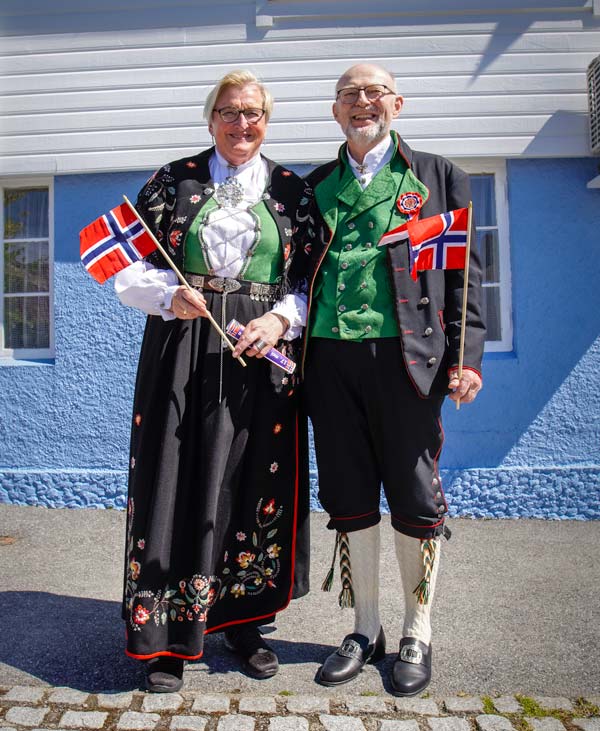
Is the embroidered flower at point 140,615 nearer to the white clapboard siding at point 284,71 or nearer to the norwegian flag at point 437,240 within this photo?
the norwegian flag at point 437,240

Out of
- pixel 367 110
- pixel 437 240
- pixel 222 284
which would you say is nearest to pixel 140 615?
pixel 222 284

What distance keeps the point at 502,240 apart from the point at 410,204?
265cm

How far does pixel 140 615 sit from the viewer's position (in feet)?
8.18

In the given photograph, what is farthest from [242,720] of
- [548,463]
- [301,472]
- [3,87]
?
[3,87]

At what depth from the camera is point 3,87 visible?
5125 millimetres

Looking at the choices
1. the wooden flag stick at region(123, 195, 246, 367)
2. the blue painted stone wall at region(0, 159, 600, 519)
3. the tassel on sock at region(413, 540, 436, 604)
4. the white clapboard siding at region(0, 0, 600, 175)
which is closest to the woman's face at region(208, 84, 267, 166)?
the wooden flag stick at region(123, 195, 246, 367)

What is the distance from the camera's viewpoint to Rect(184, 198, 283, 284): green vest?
2.59 m

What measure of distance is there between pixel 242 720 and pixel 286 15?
4364 millimetres

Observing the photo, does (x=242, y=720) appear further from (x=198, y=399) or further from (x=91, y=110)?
(x=91, y=110)

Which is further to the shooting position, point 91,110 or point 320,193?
point 91,110

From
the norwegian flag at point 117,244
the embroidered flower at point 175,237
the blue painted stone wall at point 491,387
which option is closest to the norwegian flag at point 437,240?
the embroidered flower at point 175,237

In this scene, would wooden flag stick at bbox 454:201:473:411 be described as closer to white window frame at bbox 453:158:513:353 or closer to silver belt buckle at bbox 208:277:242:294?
silver belt buckle at bbox 208:277:242:294

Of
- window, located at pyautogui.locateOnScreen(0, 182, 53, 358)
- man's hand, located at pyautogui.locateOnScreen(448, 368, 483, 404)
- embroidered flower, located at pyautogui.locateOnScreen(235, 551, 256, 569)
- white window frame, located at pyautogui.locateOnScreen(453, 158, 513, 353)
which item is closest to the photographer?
man's hand, located at pyautogui.locateOnScreen(448, 368, 483, 404)

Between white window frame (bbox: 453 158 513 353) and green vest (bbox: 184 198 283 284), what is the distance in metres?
2.82
